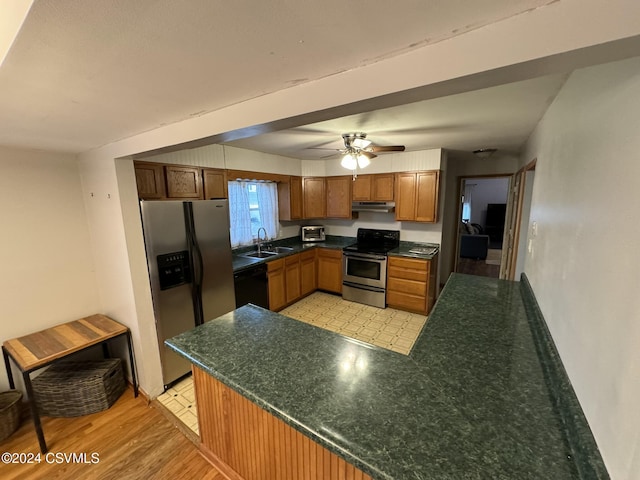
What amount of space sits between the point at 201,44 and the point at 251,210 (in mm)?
3275

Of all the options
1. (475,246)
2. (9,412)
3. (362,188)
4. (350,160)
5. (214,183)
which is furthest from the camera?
(475,246)

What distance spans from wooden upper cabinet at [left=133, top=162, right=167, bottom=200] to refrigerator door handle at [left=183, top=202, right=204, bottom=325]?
0.34m

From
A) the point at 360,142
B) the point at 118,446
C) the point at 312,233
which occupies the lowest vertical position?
the point at 118,446

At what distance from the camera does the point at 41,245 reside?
223 centimetres

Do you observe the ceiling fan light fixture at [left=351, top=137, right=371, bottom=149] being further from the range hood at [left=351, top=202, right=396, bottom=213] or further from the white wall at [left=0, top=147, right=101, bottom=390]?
the white wall at [left=0, top=147, right=101, bottom=390]

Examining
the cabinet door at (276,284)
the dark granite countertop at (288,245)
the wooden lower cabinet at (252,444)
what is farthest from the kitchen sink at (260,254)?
the wooden lower cabinet at (252,444)

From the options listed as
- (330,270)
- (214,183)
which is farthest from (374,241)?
(214,183)

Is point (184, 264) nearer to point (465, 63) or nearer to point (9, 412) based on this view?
point (9, 412)

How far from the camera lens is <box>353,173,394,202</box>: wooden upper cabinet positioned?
13.0ft

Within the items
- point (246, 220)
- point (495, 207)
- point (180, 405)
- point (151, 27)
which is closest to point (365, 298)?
point (246, 220)

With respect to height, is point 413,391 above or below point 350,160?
below

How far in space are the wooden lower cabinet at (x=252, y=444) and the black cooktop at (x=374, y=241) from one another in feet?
9.43

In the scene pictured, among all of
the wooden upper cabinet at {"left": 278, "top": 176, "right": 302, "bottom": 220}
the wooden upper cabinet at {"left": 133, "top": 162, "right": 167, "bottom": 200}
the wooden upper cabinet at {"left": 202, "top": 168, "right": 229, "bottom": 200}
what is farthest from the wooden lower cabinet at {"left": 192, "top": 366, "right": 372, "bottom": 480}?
the wooden upper cabinet at {"left": 278, "top": 176, "right": 302, "bottom": 220}

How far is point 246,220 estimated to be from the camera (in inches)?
151
